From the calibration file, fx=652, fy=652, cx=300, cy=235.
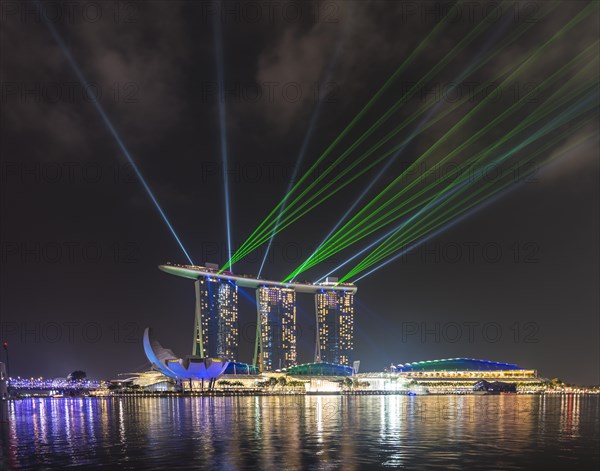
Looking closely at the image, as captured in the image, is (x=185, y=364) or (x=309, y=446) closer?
(x=309, y=446)

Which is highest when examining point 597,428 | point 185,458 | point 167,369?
point 185,458

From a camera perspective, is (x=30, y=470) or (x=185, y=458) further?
(x=185, y=458)

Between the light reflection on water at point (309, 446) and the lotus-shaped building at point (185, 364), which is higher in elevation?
the light reflection on water at point (309, 446)

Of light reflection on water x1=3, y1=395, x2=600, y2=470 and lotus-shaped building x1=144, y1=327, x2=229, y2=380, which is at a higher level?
A: light reflection on water x1=3, y1=395, x2=600, y2=470

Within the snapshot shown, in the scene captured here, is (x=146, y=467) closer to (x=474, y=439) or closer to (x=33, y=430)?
(x=474, y=439)

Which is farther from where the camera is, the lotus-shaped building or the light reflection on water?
the lotus-shaped building

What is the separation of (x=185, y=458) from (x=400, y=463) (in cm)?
1179

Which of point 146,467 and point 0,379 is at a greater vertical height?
point 146,467

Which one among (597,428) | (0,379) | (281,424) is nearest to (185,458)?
(281,424)

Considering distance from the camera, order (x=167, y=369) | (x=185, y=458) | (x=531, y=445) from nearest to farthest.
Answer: (x=185, y=458)
(x=531, y=445)
(x=167, y=369)

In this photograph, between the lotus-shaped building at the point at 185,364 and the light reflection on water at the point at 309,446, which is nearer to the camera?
the light reflection on water at the point at 309,446

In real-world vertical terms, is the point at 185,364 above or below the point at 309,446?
below

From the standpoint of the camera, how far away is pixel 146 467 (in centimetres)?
3303

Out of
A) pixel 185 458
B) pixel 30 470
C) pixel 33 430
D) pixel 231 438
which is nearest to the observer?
pixel 30 470
